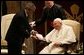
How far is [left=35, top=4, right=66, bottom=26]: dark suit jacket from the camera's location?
8.36 ft

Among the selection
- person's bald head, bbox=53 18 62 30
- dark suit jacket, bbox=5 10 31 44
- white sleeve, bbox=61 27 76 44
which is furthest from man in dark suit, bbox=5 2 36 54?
white sleeve, bbox=61 27 76 44

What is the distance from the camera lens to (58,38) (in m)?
2.58

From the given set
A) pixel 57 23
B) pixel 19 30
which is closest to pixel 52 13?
pixel 57 23

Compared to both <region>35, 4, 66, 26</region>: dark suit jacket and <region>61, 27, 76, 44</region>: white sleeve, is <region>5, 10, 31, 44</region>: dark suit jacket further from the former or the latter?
<region>61, 27, 76, 44</region>: white sleeve

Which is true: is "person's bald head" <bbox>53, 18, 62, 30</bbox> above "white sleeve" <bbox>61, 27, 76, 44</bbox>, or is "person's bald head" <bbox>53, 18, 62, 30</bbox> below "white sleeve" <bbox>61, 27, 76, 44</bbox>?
above

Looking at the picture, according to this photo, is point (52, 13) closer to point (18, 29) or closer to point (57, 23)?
point (57, 23)

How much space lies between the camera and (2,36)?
2.51m

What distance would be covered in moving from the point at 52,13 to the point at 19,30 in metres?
0.32

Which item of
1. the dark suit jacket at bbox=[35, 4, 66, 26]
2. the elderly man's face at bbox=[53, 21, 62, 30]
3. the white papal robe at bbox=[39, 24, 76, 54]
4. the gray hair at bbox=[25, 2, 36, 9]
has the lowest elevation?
the white papal robe at bbox=[39, 24, 76, 54]

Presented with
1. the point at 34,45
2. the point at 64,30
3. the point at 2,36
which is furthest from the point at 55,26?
the point at 2,36

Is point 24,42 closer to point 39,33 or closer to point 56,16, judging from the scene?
point 39,33

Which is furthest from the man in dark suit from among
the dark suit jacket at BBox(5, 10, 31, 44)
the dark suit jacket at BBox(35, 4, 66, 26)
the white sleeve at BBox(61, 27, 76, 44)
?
the white sleeve at BBox(61, 27, 76, 44)

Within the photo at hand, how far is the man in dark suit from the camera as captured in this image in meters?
2.50

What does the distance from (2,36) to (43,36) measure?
36 cm
